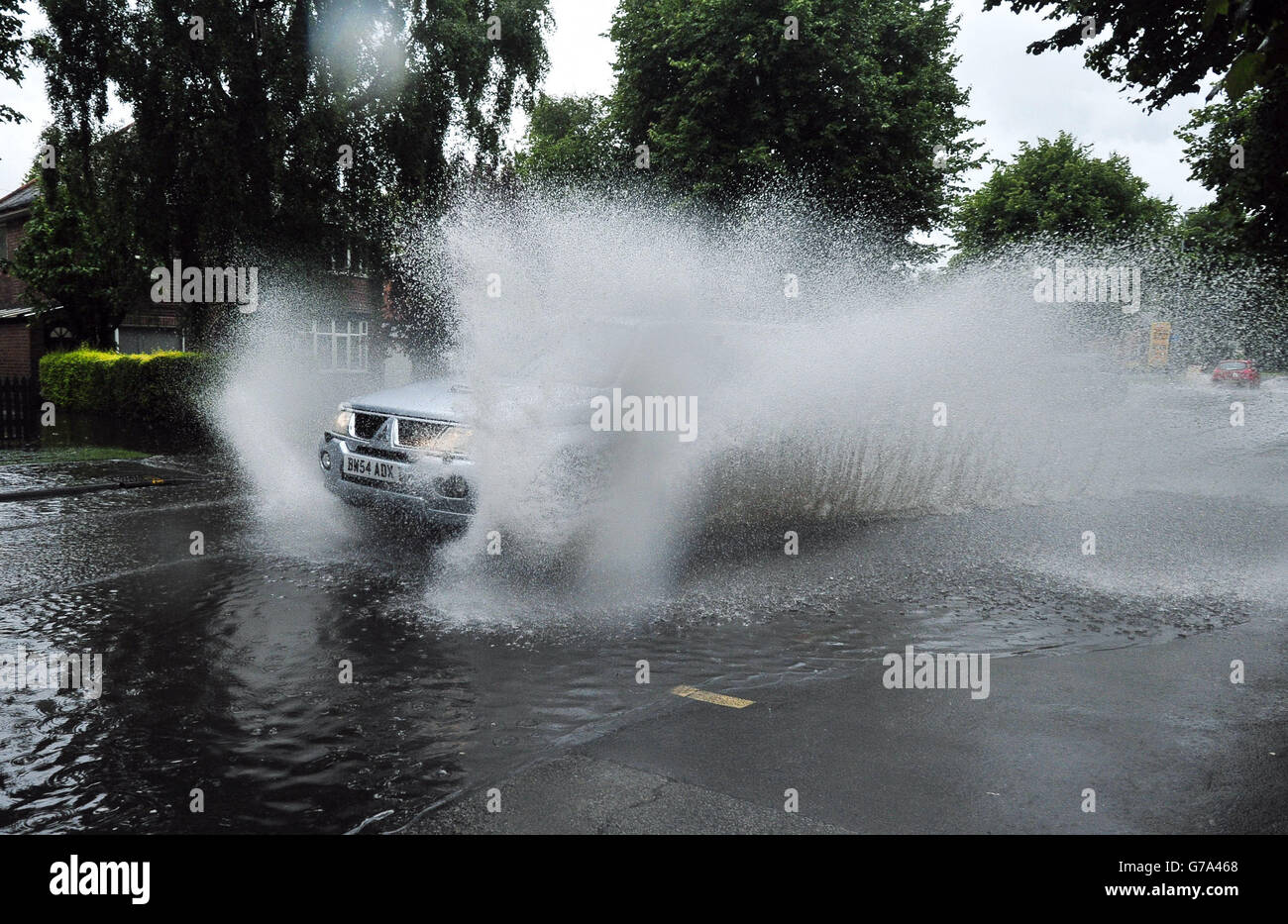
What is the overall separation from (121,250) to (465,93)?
24.0 feet

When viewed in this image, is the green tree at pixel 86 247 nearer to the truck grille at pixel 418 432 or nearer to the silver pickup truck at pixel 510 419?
the silver pickup truck at pixel 510 419

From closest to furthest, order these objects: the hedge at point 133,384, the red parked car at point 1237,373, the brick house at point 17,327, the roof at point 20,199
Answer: the hedge at point 133,384, the brick house at point 17,327, the roof at point 20,199, the red parked car at point 1237,373

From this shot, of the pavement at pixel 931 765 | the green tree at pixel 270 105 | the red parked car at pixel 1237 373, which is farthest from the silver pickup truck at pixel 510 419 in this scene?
the red parked car at pixel 1237 373

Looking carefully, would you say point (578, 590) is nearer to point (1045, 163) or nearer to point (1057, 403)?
point (1057, 403)

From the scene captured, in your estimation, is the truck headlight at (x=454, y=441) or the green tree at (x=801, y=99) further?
the green tree at (x=801, y=99)

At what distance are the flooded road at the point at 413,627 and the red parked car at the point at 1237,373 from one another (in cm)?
3228

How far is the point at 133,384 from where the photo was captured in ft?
64.6

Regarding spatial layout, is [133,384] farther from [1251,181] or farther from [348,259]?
[1251,181]

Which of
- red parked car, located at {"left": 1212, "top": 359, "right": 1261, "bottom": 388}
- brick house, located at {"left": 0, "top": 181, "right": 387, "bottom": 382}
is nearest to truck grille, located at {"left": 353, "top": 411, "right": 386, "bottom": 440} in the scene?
brick house, located at {"left": 0, "top": 181, "right": 387, "bottom": 382}

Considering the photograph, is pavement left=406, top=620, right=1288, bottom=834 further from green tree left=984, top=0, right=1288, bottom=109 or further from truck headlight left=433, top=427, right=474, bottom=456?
green tree left=984, top=0, right=1288, bottom=109

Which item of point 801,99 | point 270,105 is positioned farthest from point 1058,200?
point 270,105

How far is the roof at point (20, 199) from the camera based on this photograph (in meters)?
32.8

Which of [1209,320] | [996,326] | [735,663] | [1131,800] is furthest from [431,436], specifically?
[1209,320]

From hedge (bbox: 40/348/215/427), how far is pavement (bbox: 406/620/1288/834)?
16.2 meters
